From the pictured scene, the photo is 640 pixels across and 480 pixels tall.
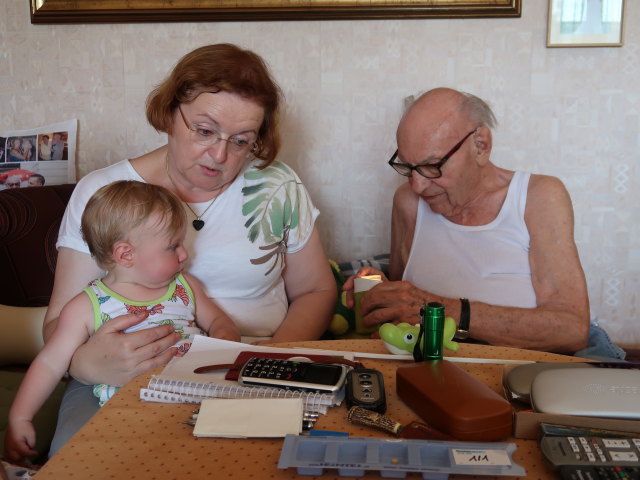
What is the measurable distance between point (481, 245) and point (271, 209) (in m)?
0.62

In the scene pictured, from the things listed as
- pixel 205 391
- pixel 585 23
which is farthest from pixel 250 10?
pixel 205 391

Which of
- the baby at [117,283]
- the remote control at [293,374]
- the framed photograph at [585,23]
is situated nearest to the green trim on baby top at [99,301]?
the baby at [117,283]

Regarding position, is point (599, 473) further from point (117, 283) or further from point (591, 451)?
point (117, 283)

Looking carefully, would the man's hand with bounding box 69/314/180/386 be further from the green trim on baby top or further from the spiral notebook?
the spiral notebook

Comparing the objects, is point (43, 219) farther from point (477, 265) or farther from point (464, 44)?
point (464, 44)

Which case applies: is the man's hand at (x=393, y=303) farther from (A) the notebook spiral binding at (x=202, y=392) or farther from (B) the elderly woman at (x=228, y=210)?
(A) the notebook spiral binding at (x=202, y=392)

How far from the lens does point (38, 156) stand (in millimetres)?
2521

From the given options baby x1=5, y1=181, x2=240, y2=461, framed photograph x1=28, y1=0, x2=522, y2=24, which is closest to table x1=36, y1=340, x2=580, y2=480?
baby x1=5, y1=181, x2=240, y2=461

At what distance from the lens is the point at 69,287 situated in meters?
1.60

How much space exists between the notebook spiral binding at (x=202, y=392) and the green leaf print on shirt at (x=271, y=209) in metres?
0.76

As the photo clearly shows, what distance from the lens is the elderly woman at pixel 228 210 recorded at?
5.33 ft

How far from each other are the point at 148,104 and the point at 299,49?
0.81 meters

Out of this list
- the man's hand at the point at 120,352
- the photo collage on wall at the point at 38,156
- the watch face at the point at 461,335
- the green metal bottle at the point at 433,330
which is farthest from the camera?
the photo collage on wall at the point at 38,156

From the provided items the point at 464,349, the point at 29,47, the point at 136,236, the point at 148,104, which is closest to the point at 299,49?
the point at 148,104
